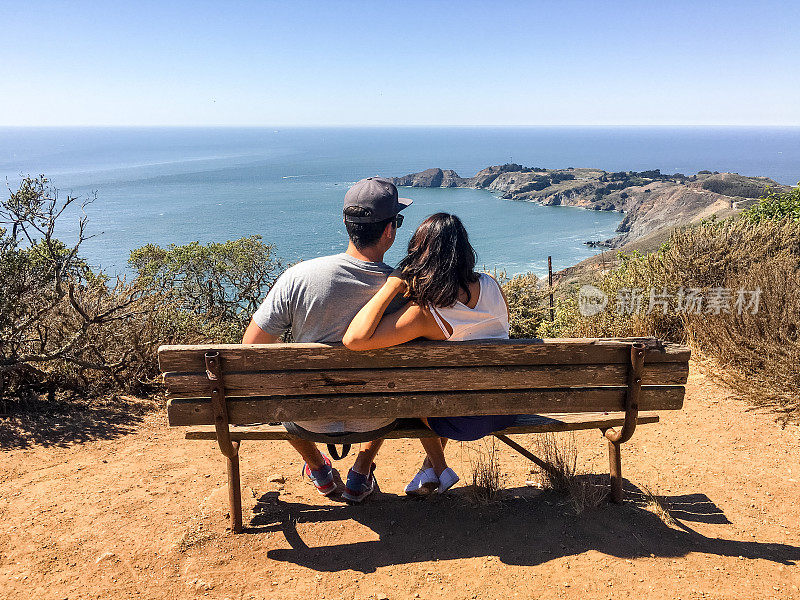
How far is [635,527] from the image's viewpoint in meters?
2.92

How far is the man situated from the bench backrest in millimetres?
226

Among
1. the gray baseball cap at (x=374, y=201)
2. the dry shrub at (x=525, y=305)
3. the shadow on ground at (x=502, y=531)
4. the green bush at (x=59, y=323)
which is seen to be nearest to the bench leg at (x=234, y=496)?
the shadow on ground at (x=502, y=531)

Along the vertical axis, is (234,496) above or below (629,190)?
above

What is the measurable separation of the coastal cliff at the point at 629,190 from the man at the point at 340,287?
2229 inches

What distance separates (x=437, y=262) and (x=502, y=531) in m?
1.45

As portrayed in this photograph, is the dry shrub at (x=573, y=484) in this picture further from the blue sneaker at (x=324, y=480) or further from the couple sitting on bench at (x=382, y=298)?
the blue sneaker at (x=324, y=480)

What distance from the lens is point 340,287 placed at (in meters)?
2.64

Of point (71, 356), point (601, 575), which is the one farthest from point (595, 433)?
point (71, 356)

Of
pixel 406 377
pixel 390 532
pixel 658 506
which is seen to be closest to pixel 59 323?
pixel 390 532

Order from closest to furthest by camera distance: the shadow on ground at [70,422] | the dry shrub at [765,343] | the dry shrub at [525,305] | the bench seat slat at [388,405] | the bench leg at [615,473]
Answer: the bench seat slat at [388,405], the bench leg at [615,473], the shadow on ground at [70,422], the dry shrub at [765,343], the dry shrub at [525,305]

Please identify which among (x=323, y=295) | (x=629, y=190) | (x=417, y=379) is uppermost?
(x=323, y=295)

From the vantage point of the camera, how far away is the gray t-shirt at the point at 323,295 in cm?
263

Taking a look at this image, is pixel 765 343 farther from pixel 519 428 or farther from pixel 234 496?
pixel 234 496

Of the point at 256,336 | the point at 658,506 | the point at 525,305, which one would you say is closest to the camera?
the point at 256,336
